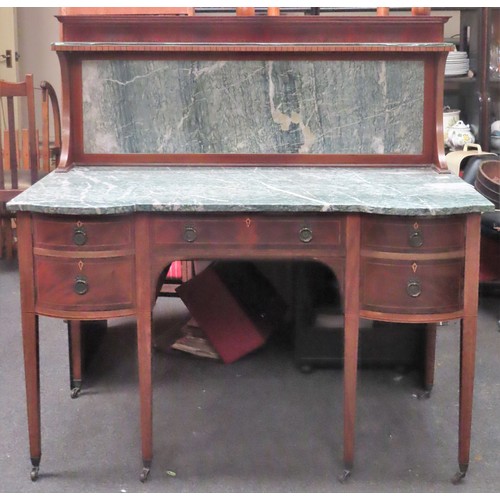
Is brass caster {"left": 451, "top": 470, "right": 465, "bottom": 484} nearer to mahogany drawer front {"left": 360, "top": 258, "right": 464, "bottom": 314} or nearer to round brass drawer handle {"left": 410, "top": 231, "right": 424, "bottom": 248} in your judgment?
mahogany drawer front {"left": 360, "top": 258, "right": 464, "bottom": 314}

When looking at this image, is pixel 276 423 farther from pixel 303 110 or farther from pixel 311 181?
pixel 303 110

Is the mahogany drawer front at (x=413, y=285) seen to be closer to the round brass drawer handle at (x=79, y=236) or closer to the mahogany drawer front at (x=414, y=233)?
the mahogany drawer front at (x=414, y=233)

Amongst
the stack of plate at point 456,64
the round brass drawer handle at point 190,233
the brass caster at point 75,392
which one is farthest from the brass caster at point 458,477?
the stack of plate at point 456,64

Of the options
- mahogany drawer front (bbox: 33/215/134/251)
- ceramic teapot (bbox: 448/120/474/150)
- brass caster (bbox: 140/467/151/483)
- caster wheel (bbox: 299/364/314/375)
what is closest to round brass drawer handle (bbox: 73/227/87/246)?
mahogany drawer front (bbox: 33/215/134/251)

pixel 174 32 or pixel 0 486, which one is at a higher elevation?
pixel 174 32

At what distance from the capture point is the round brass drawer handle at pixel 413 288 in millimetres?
1923

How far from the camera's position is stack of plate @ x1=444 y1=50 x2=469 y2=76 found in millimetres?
4094

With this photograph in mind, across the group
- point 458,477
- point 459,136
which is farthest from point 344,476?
point 459,136

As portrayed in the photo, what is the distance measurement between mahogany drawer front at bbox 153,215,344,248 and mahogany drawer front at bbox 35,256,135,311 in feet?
0.44

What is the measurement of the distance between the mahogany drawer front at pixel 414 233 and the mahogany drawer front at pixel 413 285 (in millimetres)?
36

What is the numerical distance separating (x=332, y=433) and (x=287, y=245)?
73cm

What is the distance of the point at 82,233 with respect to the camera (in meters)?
1.91

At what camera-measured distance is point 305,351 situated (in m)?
2.80

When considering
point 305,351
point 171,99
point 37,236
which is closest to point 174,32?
point 171,99
